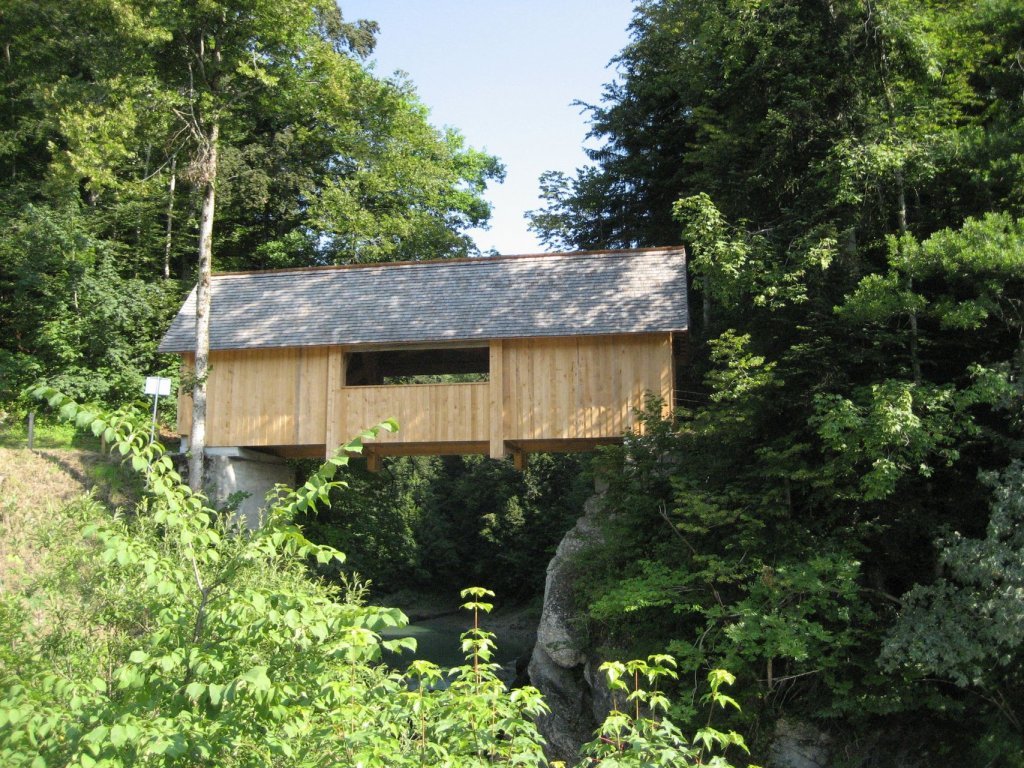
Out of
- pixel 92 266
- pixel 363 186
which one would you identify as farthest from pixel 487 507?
pixel 92 266

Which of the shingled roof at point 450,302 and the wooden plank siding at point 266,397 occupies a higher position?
the shingled roof at point 450,302

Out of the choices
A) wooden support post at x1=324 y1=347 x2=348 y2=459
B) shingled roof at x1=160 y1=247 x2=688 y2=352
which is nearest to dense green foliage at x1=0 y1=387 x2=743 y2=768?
shingled roof at x1=160 y1=247 x2=688 y2=352

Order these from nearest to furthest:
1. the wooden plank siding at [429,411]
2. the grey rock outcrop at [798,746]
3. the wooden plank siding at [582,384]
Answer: the grey rock outcrop at [798,746] → the wooden plank siding at [582,384] → the wooden plank siding at [429,411]

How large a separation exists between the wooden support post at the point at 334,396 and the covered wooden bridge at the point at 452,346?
0.02 meters

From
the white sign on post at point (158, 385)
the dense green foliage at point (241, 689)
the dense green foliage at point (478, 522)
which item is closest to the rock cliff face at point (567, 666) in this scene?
the white sign on post at point (158, 385)

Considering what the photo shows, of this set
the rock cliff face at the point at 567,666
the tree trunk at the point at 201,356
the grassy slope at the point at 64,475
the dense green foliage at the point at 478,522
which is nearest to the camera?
the rock cliff face at the point at 567,666

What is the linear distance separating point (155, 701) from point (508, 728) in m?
1.48

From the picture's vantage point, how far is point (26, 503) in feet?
48.5

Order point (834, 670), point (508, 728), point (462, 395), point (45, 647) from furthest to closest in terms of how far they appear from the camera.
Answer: point (462, 395), point (834, 670), point (45, 647), point (508, 728)

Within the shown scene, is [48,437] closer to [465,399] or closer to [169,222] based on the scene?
[169,222]

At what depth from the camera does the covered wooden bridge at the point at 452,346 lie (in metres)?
14.4

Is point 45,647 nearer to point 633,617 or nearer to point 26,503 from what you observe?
point 633,617

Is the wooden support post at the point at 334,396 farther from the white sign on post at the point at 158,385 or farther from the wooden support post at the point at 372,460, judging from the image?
the white sign on post at the point at 158,385

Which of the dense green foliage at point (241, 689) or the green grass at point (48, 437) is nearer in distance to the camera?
the dense green foliage at point (241, 689)
